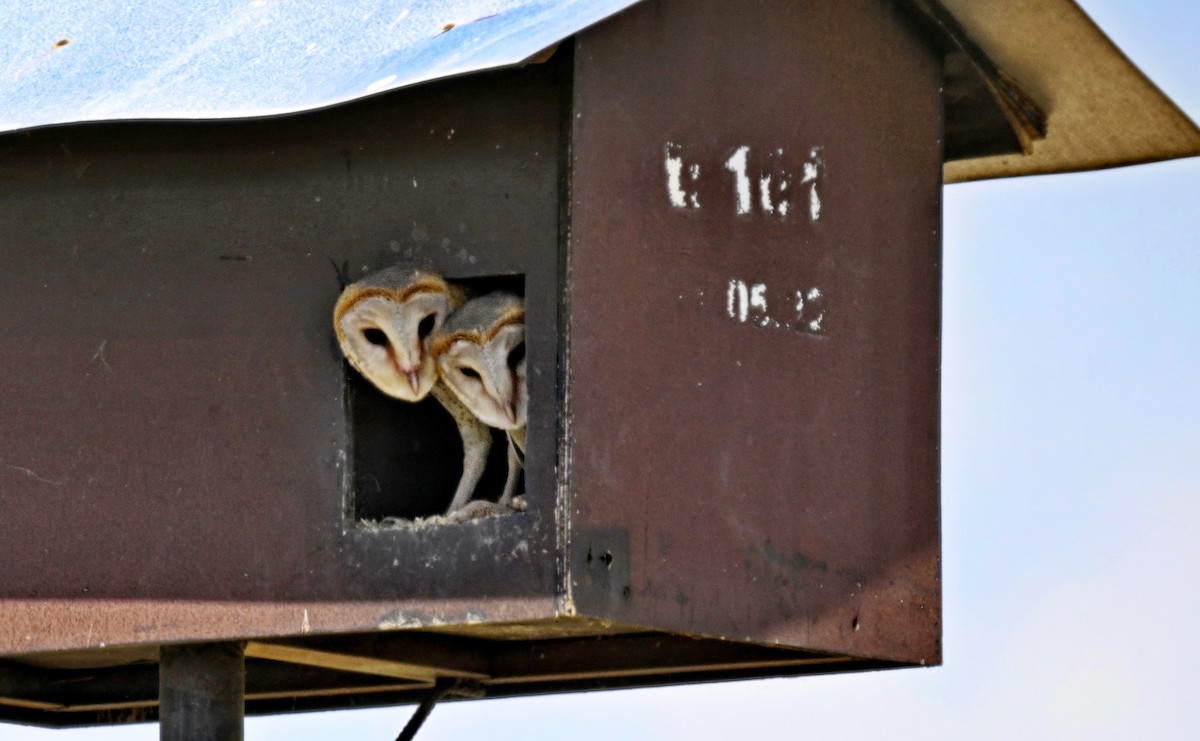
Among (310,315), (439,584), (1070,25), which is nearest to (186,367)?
(310,315)

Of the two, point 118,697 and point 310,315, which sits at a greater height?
point 310,315

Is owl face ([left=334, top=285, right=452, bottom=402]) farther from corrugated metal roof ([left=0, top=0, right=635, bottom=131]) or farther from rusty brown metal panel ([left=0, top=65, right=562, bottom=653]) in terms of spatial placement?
corrugated metal roof ([left=0, top=0, right=635, bottom=131])

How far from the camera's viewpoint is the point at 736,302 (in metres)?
7.03

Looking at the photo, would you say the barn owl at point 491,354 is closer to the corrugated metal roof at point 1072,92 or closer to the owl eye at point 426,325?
the owl eye at point 426,325

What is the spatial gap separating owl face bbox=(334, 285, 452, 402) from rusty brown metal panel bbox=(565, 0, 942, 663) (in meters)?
0.38

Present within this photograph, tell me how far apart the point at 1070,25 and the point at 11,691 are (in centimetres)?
299

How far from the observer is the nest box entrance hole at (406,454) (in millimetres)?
6934

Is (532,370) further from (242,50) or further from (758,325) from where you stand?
(242,50)

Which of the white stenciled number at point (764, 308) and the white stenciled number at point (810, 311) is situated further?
the white stenciled number at point (810, 311)

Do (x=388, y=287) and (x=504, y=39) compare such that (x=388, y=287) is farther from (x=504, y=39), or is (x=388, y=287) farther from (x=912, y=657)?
(x=912, y=657)

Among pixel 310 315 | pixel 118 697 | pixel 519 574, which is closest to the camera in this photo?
pixel 519 574

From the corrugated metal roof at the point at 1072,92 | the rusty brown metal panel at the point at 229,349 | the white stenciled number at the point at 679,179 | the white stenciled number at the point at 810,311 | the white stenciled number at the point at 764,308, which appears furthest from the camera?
the corrugated metal roof at the point at 1072,92

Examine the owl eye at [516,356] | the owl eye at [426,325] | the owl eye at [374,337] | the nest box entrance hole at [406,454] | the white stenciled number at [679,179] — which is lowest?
the nest box entrance hole at [406,454]

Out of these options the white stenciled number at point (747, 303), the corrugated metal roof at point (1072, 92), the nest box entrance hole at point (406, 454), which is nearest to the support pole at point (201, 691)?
the nest box entrance hole at point (406, 454)
